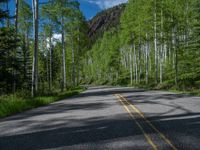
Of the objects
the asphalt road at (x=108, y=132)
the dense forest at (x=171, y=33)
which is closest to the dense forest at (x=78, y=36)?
the dense forest at (x=171, y=33)

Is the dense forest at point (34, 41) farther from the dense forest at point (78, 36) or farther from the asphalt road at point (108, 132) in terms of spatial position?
the asphalt road at point (108, 132)

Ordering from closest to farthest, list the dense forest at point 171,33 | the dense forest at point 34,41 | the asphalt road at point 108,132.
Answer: the asphalt road at point 108,132
the dense forest at point 34,41
the dense forest at point 171,33

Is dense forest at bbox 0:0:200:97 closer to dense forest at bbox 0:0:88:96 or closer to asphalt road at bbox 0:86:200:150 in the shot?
dense forest at bbox 0:0:88:96

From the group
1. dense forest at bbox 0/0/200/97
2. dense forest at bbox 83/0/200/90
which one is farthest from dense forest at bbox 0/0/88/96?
dense forest at bbox 83/0/200/90

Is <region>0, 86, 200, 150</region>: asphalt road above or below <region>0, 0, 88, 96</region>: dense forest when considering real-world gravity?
below

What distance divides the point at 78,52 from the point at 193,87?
114ft

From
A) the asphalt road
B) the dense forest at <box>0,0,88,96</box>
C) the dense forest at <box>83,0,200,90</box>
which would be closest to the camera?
the asphalt road

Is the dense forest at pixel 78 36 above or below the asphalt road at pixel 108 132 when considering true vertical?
above

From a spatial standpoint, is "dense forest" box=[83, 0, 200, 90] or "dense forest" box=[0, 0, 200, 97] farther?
"dense forest" box=[83, 0, 200, 90]

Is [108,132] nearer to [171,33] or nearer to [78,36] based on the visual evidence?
[171,33]

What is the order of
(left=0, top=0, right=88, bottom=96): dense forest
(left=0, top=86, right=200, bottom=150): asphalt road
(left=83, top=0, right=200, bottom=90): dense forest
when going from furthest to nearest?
1. (left=83, top=0, right=200, bottom=90): dense forest
2. (left=0, top=0, right=88, bottom=96): dense forest
3. (left=0, top=86, right=200, bottom=150): asphalt road

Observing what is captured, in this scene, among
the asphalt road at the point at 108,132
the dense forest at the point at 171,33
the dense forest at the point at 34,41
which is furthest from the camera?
the dense forest at the point at 171,33

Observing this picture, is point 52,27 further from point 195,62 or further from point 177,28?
point 195,62

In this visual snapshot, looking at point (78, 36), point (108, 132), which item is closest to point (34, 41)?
point (108, 132)
